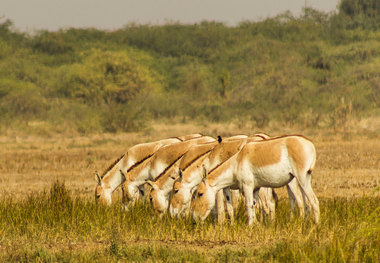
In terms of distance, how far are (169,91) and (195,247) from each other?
56162mm

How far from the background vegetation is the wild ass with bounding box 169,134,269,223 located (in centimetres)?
2538

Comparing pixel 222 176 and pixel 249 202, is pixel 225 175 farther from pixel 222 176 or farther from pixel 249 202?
pixel 249 202

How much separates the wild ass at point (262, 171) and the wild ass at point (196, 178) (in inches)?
12.6

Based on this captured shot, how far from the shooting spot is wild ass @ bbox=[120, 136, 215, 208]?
1198 centimetres

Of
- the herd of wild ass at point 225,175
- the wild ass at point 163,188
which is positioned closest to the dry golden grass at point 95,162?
the herd of wild ass at point 225,175

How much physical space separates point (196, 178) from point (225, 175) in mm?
675

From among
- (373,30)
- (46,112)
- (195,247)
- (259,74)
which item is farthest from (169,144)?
(373,30)

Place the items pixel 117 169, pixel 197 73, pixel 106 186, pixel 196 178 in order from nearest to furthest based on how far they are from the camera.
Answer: pixel 196 178
pixel 106 186
pixel 117 169
pixel 197 73

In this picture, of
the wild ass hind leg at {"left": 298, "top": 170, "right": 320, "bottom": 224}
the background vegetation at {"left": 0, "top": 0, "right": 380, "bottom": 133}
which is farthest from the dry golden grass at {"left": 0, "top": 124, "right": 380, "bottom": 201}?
the background vegetation at {"left": 0, "top": 0, "right": 380, "bottom": 133}

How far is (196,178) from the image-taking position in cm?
1045

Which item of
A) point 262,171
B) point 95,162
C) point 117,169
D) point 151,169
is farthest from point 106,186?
point 95,162

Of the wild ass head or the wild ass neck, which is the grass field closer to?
the wild ass neck

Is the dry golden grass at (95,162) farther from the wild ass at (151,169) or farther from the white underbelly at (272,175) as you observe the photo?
the white underbelly at (272,175)

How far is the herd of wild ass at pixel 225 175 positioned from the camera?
9766 mm
